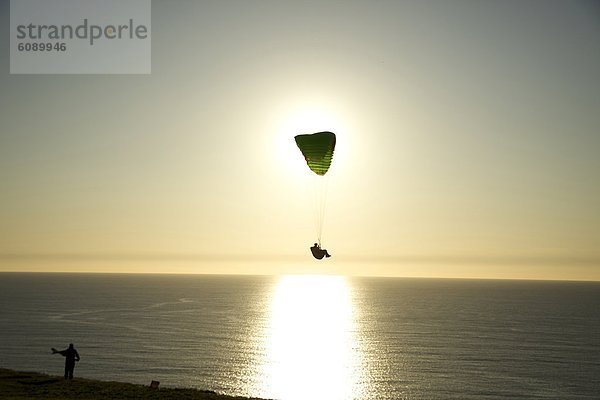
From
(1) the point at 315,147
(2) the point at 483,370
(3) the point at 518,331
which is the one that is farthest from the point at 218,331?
(1) the point at 315,147

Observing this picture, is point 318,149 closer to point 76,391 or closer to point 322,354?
point 76,391

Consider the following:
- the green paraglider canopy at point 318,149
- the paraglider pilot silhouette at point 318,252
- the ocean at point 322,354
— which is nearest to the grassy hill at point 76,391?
the paraglider pilot silhouette at point 318,252

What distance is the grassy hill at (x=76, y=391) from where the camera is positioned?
32.1 metres

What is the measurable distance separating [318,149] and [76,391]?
27.2 metres

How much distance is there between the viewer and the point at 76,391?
33.3 metres

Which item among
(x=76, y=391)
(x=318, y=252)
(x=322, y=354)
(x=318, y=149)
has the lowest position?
(x=322, y=354)

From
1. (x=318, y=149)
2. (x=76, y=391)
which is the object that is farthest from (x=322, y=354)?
(x=76, y=391)

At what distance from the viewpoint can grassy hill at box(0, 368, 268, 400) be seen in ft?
105

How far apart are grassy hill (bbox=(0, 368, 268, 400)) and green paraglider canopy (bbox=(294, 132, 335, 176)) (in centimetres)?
2284

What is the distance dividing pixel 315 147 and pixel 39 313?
15961 centimetres

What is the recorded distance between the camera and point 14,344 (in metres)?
114

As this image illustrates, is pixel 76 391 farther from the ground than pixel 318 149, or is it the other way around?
pixel 318 149

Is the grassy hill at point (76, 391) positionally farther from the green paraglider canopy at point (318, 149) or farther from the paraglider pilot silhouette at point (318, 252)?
the green paraglider canopy at point (318, 149)

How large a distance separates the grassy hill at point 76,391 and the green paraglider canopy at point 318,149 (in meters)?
22.8
